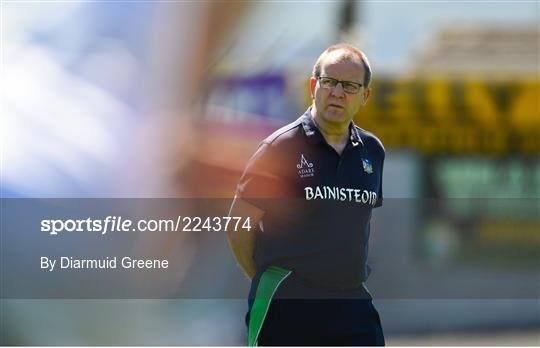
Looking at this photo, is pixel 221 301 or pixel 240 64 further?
pixel 221 301

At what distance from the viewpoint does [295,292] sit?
400 centimetres

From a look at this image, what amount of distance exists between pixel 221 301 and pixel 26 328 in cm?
162

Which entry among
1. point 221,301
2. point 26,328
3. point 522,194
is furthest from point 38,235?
point 522,194

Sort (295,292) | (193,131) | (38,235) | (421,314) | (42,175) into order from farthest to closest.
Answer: (421,314) → (193,131) → (42,175) → (38,235) → (295,292)

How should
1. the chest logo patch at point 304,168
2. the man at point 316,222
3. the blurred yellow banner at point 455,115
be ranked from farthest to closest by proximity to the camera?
the blurred yellow banner at point 455,115 < the chest logo patch at point 304,168 < the man at point 316,222

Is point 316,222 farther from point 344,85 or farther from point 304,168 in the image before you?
point 344,85

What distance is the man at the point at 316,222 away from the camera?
158 inches

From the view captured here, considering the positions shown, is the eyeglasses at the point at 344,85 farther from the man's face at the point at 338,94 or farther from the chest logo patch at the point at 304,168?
the chest logo patch at the point at 304,168

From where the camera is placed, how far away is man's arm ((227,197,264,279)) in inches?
162

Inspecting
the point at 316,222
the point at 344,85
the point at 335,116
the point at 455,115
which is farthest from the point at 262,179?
the point at 455,115

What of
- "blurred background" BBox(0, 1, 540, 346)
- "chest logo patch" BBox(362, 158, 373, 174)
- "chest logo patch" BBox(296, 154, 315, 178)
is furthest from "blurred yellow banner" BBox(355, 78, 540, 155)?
"chest logo patch" BBox(296, 154, 315, 178)

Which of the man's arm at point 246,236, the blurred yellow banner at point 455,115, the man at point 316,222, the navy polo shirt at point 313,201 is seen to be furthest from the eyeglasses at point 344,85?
the blurred yellow banner at point 455,115

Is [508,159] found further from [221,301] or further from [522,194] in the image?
[221,301]

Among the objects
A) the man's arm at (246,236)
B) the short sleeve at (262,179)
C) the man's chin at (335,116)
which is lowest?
the man's arm at (246,236)
